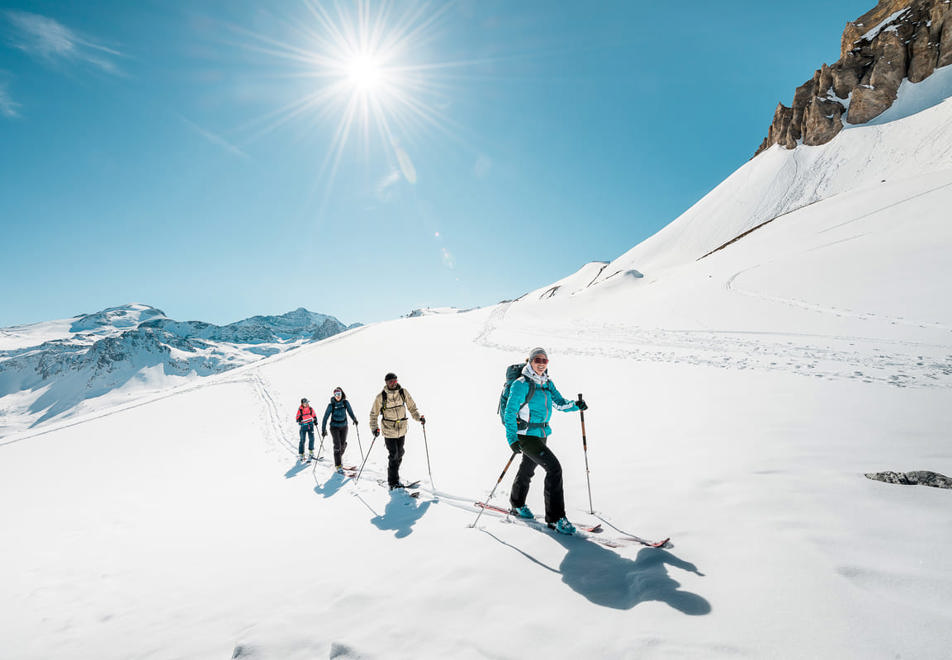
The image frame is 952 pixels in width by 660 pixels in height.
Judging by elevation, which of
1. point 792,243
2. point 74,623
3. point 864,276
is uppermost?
point 792,243

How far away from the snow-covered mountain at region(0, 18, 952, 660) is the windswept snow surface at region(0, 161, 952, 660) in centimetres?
4

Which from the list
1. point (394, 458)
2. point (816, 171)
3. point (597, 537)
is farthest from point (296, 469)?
point (816, 171)

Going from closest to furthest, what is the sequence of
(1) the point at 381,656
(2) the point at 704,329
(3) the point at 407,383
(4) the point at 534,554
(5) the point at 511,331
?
(1) the point at 381,656 < (4) the point at 534,554 < (2) the point at 704,329 < (3) the point at 407,383 < (5) the point at 511,331

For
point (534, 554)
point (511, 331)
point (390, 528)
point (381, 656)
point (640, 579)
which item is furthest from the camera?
point (511, 331)

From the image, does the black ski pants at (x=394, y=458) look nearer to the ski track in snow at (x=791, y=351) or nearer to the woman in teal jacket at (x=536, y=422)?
the woman in teal jacket at (x=536, y=422)

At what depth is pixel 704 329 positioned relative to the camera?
20.9 m

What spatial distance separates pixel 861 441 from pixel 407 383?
1932cm

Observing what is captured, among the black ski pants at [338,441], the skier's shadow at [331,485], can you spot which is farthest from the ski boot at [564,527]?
the black ski pants at [338,441]

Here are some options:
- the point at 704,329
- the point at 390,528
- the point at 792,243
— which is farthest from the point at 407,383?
the point at 792,243

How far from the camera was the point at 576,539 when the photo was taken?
16.3 ft

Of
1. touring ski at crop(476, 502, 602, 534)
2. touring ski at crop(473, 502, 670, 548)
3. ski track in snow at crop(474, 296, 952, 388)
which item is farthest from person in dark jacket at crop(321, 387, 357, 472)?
ski track in snow at crop(474, 296, 952, 388)

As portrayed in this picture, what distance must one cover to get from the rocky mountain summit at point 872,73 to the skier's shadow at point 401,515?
10335cm

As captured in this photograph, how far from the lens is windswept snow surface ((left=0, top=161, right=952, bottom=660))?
3219mm

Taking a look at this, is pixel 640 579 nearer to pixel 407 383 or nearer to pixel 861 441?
pixel 861 441
